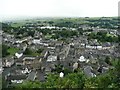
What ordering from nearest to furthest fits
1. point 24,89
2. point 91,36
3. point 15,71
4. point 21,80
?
point 24,89
point 21,80
point 15,71
point 91,36

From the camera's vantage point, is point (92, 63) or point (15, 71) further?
point (92, 63)

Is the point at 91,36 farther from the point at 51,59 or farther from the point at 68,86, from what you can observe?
the point at 68,86

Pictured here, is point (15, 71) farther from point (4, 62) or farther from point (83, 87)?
point (83, 87)

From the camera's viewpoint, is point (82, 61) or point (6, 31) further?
Answer: point (6, 31)

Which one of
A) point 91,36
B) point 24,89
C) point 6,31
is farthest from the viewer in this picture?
point 6,31

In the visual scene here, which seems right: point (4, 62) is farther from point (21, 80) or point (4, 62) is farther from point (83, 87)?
point (83, 87)

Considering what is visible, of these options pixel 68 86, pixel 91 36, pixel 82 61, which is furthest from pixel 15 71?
pixel 91 36

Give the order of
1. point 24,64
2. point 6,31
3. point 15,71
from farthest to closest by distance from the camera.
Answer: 1. point 6,31
2. point 24,64
3. point 15,71

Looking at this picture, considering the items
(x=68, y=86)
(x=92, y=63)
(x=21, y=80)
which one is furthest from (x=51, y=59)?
(x=68, y=86)

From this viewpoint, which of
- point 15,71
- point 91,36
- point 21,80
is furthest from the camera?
point 91,36
